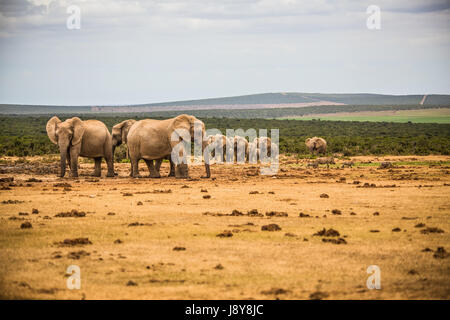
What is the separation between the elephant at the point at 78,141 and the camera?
2672cm

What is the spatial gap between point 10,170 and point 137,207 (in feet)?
46.4

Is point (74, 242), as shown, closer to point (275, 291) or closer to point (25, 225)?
point (25, 225)

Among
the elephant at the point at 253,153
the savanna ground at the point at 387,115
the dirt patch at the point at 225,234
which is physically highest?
the dirt patch at the point at 225,234

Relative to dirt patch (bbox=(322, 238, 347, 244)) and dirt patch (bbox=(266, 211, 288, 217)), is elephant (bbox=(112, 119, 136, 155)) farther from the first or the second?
dirt patch (bbox=(322, 238, 347, 244))

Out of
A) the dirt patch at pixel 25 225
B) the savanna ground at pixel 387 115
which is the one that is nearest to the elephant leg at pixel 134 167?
the dirt patch at pixel 25 225

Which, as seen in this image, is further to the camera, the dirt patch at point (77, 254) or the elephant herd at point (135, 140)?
the elephant herd at point (135, 140)

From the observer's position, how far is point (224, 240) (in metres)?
13.9

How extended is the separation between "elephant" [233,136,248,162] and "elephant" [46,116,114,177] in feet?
39.2

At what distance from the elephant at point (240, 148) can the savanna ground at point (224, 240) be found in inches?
532

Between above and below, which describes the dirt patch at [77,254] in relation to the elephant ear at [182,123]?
below

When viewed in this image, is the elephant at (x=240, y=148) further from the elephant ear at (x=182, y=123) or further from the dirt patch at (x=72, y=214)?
the dirt patch at (x=72, y=214)

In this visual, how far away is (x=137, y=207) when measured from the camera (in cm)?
1881

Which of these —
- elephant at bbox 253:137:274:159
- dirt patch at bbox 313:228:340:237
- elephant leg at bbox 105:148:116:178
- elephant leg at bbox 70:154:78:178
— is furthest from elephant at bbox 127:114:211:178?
dirt patch at bbox 313:228:340:237
